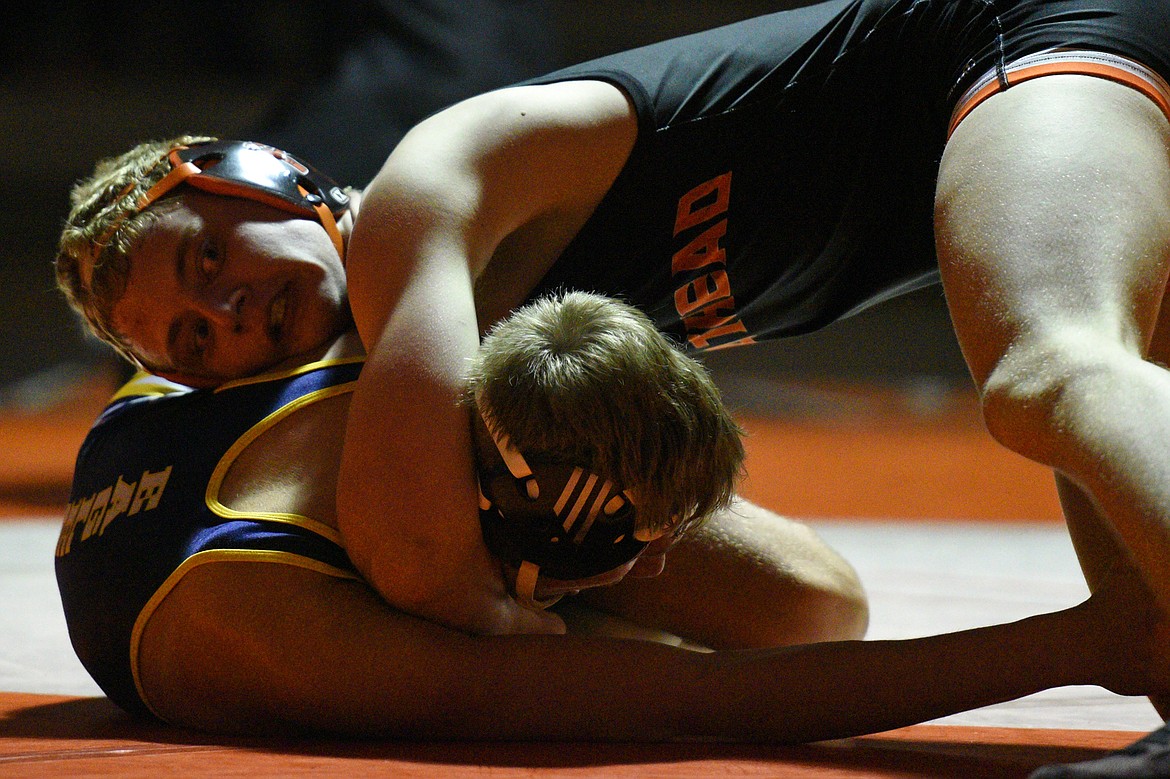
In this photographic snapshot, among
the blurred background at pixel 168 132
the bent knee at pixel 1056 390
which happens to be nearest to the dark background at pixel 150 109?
the blurred background at pixel 168 132

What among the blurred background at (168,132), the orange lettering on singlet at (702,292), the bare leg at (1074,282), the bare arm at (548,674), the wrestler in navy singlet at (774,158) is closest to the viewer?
the bare leg at (1074,282)

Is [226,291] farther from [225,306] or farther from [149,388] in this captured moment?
[149,388]

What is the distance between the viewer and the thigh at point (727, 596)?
202 centimetres

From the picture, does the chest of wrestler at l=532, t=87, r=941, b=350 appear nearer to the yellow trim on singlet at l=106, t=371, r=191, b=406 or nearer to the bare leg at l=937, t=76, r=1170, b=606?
the bare leg at l=937, t=76, r=1170, b=606

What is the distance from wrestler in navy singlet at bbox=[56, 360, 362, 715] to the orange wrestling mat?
142mm

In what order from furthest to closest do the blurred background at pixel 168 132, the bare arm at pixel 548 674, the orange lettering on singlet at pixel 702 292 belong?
the blurred background at pixel 168 132 < the orange lettering on singlet at pixel 702 292 < the bare arm at pixel 548 674

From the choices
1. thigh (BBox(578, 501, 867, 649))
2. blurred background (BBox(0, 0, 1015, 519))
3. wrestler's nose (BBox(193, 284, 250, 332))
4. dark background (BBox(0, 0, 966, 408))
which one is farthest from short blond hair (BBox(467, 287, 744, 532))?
dark background (BBox(0, 0, 966, 408))

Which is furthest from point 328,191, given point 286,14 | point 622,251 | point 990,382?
point 286,14

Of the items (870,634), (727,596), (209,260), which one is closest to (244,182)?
(209,260)

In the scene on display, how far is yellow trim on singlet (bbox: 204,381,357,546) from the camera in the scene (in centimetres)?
152

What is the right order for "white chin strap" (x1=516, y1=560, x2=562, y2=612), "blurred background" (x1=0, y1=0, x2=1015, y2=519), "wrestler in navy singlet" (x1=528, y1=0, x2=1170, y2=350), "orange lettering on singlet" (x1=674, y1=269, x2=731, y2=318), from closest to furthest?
"white chin strap" (x1=516, y1=560, x2=562, y2=612) < "wrestler in navy singlet" (x1=528, y1=0, x2=1170, y2=350) < "orange lettering on singlet" (x1=674, y1=269, x2=731, y2=318) < "blurred background" (x1=0, y1=0, x2=1015, y2=519)

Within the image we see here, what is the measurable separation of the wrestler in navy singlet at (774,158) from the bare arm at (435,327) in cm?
14

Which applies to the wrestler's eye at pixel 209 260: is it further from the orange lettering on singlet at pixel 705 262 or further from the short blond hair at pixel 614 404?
the orange lettering on singlet at pixel 705 262

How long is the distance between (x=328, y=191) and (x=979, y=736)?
1221 millimetres
